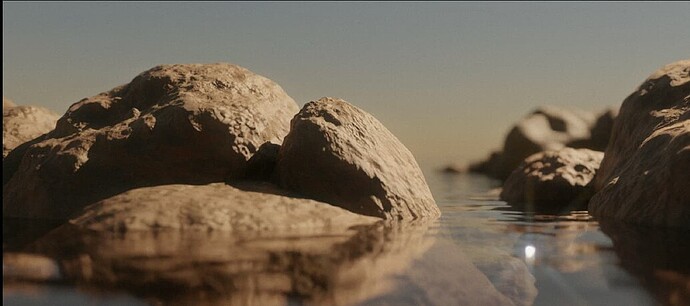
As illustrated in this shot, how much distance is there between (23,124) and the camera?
7602 millimetres

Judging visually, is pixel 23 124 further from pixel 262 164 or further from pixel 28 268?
pixel 28 268

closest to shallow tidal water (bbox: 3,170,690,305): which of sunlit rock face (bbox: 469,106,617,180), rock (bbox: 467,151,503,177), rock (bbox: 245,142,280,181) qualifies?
rock (bbox: 245,142,280,181)

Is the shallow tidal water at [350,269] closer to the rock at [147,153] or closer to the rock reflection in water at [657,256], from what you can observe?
the rock reflection in water at [657,256]

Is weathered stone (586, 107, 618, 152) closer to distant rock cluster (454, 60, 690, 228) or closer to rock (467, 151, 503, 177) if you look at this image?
rock (467, 151, 503, 177)

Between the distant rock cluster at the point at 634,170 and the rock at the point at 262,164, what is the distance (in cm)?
278

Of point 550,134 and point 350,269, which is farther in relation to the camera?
point 550,134

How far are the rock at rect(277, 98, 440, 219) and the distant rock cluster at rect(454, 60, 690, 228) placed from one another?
170 centimetres

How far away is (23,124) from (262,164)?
136 inches

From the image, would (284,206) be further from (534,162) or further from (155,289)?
(534,162)

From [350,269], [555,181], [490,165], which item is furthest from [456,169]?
[350,269]

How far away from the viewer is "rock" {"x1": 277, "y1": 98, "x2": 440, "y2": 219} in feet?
17.4

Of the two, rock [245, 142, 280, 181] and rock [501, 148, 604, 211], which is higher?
rock [245, 142, 280, 181]

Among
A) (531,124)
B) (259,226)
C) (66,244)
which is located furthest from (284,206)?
(531,124)

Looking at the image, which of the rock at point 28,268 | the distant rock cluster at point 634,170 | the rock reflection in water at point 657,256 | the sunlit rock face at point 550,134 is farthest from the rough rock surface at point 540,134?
the rock at point 28,268
